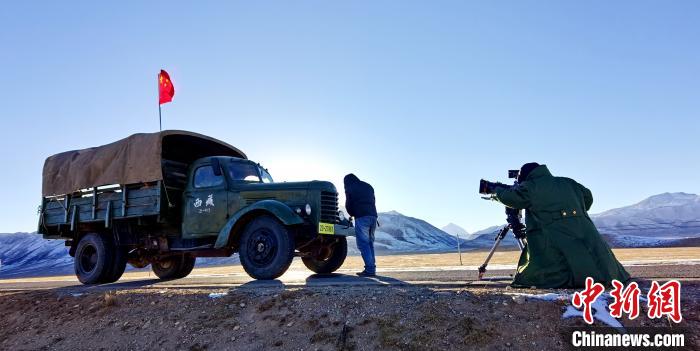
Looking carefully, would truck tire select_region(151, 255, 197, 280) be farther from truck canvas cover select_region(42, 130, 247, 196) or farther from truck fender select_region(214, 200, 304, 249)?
truck fender select_region(214, 200, 304, 249)

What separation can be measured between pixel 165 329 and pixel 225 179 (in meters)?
4.55

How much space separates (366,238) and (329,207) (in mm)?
976

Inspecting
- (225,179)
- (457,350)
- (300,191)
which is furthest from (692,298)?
(225,179)

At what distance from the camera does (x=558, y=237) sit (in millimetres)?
5242

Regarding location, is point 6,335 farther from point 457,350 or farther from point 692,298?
point 692,298

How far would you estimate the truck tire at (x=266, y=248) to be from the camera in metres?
7.87

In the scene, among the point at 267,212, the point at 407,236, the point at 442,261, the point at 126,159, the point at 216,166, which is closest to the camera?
the point at 267,212

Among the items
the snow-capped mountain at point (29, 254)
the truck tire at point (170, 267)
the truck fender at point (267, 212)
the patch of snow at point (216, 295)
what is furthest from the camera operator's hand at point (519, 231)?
the snow-capped mountain at point (29, 254)

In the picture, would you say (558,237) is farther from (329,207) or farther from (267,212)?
(267,212)

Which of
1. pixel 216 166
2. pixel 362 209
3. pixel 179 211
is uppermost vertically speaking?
pixel 216 166

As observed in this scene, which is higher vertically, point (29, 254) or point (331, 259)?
point (331, 259)

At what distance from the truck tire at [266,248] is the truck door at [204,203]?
3.77ft

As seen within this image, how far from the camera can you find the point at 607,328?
379cm

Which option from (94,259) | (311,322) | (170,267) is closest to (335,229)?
(311,322)
